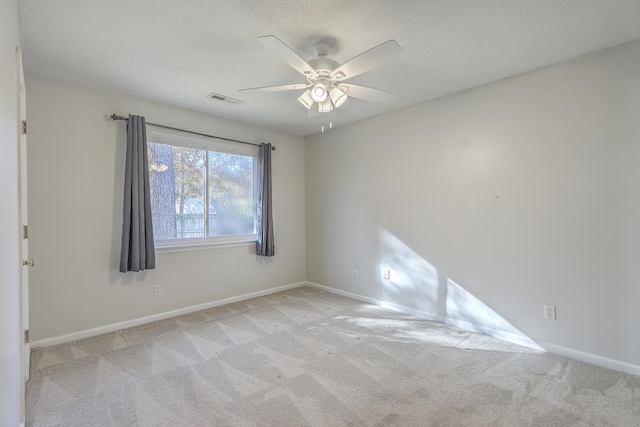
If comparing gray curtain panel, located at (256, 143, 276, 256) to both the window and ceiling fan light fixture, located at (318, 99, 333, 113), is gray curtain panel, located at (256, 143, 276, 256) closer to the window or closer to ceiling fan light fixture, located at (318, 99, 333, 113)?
the window

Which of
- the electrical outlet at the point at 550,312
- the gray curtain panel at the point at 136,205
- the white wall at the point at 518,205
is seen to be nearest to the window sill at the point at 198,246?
the gray curtain panel at the point at 136,205

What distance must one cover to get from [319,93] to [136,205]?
7.39 ft

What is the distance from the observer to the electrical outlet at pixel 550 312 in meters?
2.62

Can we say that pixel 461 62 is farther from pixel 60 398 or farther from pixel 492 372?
pixel 60 398

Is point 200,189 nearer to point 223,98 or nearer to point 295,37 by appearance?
point 223,98

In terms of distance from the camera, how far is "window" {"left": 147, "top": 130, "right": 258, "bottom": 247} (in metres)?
3.53

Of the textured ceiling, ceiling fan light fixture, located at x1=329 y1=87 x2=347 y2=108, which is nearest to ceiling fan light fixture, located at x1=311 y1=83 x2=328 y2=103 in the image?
ceiling fan light fixture, located at x1=329 y1=87 x2=347 y2=108

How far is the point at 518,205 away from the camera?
280 cm

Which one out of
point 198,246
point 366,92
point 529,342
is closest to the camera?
point 366,92

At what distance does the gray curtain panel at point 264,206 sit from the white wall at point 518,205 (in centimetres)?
125

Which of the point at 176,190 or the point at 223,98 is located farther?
the point at 176,190

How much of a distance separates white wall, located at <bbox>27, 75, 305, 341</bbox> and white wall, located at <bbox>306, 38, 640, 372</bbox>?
2.38 metres

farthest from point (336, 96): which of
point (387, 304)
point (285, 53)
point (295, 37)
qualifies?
point (387, 304)

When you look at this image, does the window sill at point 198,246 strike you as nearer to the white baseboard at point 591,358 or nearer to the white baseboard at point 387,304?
the white baseboard at point 387,304
